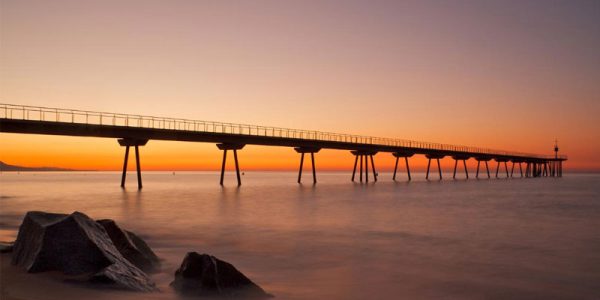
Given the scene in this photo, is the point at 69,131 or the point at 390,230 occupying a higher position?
the point at 69,131

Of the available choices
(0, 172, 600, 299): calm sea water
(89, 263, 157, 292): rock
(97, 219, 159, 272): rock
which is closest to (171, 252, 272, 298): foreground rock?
(0, 172, 600, 299): calm sea water

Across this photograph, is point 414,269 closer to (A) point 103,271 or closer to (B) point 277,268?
(B) point 277,268

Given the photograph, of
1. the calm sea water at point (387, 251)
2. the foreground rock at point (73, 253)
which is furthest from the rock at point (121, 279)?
the calm sea water at point (387, 251)

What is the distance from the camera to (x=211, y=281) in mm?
7715

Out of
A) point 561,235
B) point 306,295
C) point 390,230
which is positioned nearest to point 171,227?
point 390,230

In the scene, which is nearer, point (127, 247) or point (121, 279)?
point (121, 279)

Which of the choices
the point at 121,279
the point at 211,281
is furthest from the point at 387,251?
the point at 121,279

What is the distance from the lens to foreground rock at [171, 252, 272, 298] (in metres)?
7.65

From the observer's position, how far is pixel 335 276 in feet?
32.8

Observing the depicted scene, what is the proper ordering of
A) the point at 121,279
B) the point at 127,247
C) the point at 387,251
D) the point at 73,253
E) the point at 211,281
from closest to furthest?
the point at 121,279 → the point at 211,281 → the point at 73,253 → the point at 127,247 → the point at 387,251

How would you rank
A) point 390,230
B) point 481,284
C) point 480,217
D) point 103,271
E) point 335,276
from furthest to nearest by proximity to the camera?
point 480,217 → point 390,230 → point 335,276 → point 481,284 → point 103,271

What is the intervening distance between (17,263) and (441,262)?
9018 millimetres

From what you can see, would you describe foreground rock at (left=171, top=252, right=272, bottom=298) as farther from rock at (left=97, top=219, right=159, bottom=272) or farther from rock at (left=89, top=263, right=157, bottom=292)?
rock at (left=97, top=219, right=159, bottom=272)

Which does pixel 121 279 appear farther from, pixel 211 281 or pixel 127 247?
pixel 127 247
